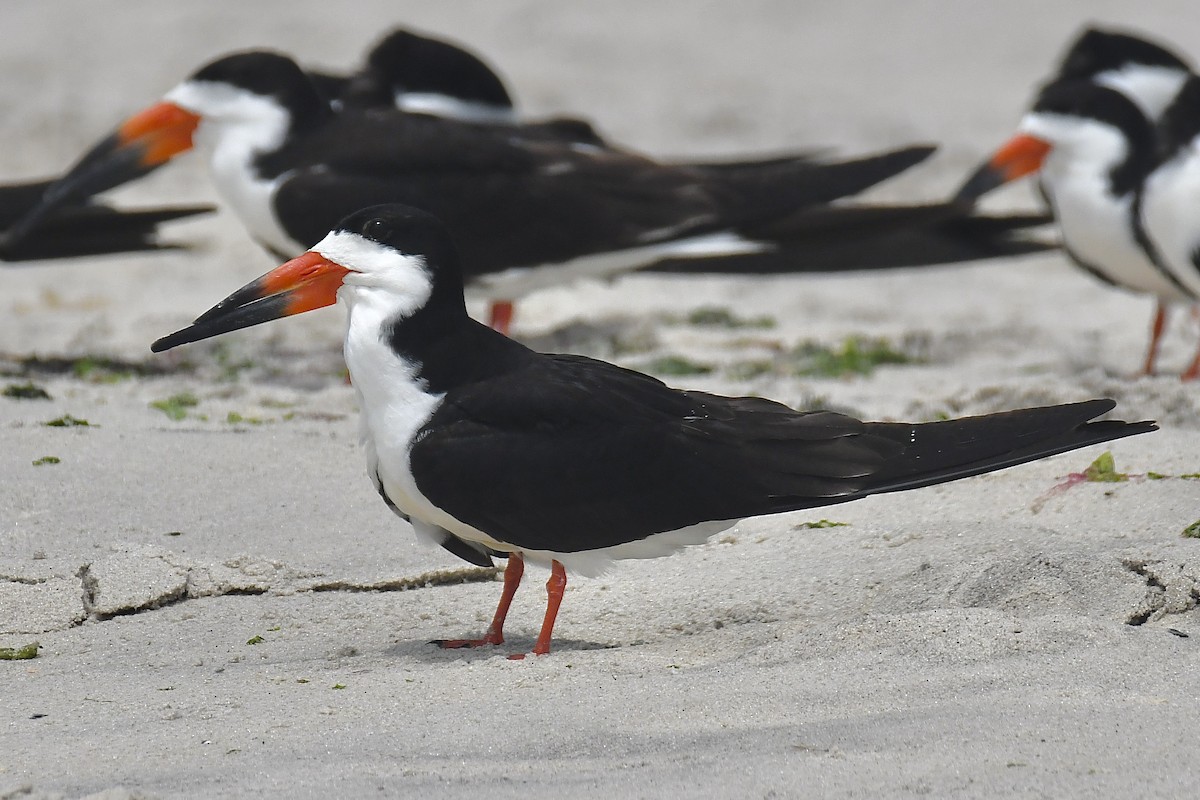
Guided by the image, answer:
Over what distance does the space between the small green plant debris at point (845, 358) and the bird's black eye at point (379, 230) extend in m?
2.66

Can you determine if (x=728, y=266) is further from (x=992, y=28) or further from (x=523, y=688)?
(x=992, y=28)

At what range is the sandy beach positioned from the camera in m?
2.61

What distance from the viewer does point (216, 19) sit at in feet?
37.5

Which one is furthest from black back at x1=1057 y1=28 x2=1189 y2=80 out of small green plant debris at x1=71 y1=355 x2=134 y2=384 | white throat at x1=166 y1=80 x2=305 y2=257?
small green plant debris at x1=71 y1=355 x2=134 y2=384

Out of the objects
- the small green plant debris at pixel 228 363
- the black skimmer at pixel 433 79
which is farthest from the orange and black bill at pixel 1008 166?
the small green plant debris at pixel 228 363

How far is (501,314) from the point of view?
653 centimetres

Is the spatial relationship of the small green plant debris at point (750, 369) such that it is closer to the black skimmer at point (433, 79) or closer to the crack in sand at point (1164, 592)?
the black skimmer at point (433, 79)

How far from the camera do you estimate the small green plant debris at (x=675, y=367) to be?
5758 millimetres

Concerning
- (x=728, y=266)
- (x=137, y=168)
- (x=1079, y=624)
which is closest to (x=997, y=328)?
(x=728, y=266)

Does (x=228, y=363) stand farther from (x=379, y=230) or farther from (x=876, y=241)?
(x=379, y=230)

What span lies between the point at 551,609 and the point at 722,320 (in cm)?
363

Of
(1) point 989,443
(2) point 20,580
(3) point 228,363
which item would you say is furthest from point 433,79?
(1) point 989,443

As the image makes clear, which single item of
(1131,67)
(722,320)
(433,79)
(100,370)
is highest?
(1131,67)

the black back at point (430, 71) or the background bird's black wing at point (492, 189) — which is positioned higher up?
A: the black back at point (430, 71)
